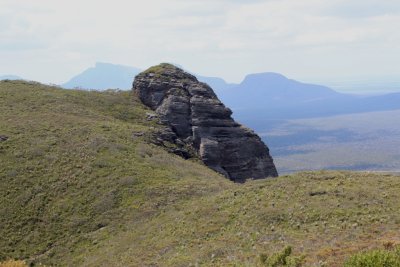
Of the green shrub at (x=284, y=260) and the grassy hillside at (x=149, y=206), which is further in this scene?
the grassy hillside at (x=149, y=206)

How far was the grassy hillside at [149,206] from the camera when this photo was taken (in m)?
31.4

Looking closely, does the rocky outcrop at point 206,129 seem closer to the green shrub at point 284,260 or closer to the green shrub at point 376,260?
the green shrub at point 284,260

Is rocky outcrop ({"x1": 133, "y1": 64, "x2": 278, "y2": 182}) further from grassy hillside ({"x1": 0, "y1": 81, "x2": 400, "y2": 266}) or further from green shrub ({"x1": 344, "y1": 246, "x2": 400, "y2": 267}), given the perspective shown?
green shrub ({"x1": 344, "y1": 246, "x2": 400, "y2": 267})

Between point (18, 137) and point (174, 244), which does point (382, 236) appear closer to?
point (174, 244)

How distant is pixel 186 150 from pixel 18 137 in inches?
970

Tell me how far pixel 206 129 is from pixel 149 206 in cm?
3369

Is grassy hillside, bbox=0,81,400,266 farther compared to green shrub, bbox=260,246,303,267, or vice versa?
grassy hillside, bbox=0,81,400,266

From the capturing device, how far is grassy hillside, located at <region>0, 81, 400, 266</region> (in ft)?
103

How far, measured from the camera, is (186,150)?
7344 cm

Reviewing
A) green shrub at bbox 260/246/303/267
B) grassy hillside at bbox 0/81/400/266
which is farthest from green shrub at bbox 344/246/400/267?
green shrub at bbox 260/246/303/267

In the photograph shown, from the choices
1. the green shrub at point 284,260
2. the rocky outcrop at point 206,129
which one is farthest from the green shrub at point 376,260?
the rocky outcrop at point 206,129

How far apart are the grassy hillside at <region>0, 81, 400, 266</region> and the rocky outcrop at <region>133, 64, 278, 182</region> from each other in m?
10.4

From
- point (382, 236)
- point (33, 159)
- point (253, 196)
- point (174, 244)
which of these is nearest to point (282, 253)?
point (382, 236)

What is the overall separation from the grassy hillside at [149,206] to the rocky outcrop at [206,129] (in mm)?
10371
